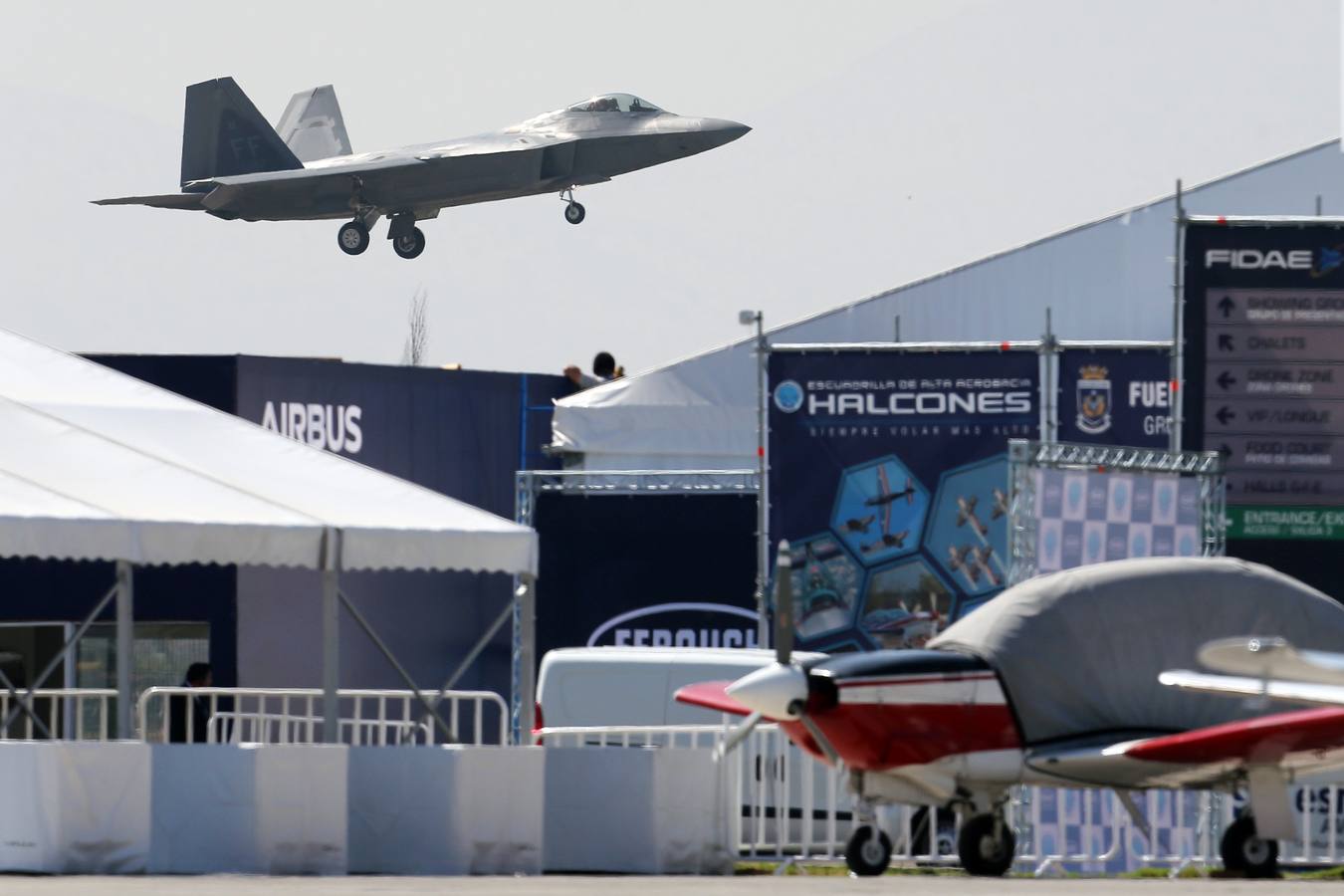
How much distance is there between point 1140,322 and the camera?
2247cm

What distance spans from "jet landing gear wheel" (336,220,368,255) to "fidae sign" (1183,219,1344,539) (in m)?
25.0

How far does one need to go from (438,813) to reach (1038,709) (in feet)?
11.8

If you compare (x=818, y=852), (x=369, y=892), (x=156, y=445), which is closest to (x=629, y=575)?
(x=818, y=852)

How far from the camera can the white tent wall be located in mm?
22156

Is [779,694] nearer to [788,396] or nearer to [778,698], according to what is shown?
[778,698]

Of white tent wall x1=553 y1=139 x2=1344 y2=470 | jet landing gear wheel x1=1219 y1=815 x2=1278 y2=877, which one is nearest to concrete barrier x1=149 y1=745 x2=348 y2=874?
jet landing gear wheel x1=1219 y1=815 x2=1278 y2=877

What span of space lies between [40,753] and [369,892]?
220 cm

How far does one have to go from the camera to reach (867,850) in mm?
12359

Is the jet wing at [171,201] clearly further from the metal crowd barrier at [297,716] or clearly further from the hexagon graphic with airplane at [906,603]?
the hexagon graphic with airplane at [906,603]

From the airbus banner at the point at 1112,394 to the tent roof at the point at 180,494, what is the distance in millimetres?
6751

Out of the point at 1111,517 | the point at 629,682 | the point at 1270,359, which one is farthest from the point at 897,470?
the point at 1270,359

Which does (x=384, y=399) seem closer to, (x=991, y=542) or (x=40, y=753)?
(x=991, y=542)

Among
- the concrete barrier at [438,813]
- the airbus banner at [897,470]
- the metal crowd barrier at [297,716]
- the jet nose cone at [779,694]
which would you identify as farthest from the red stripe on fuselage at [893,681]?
the airbus banner at [897,470]

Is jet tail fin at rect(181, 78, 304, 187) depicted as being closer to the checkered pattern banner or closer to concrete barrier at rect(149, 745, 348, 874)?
the checkered pattern banner
